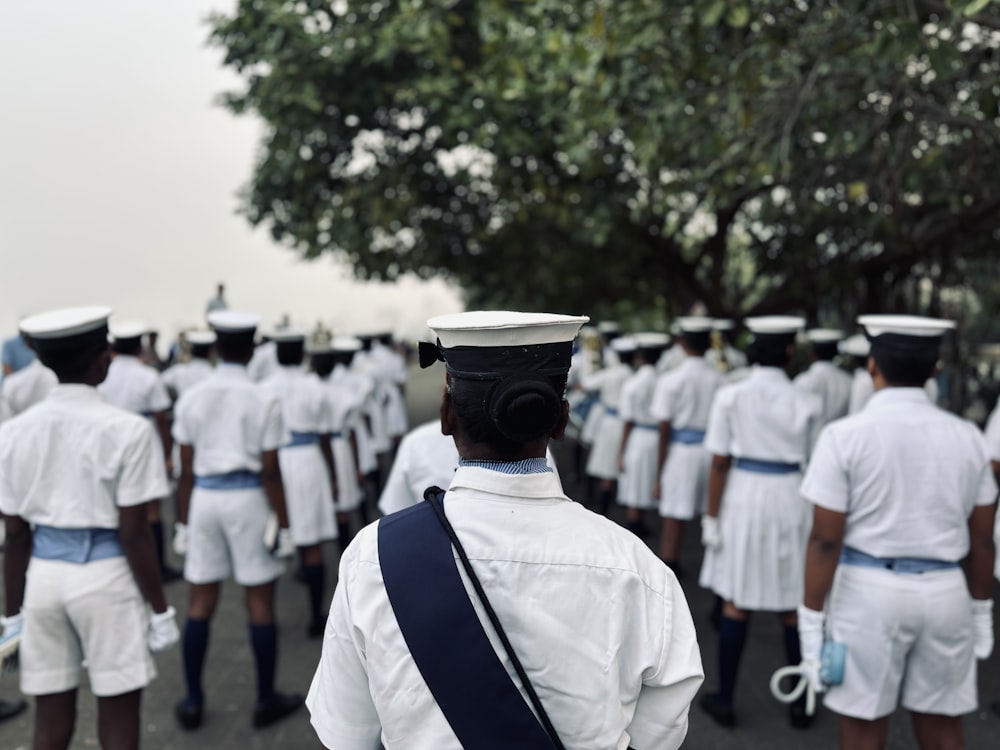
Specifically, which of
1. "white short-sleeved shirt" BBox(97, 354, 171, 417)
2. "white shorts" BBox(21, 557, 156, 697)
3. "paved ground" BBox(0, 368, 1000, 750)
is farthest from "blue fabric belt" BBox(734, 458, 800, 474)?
"white short-sleeved shirt" BBox(97, 354, 171, 417)

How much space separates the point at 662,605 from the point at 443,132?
9.81 meters

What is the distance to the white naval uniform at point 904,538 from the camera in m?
2.73

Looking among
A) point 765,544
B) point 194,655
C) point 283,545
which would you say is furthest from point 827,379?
point 194,655

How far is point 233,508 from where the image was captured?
159 inches

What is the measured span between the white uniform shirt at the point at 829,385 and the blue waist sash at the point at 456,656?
5.80 meters

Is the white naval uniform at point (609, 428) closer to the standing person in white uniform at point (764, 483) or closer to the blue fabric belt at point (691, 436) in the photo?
the blue fabric belt at point (691, 436)

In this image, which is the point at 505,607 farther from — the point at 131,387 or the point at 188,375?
the point at 188,375

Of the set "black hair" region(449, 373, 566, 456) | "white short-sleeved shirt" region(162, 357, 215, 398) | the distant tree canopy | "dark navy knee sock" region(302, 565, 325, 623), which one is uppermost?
the distant tree canopy

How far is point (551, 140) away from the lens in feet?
33.3

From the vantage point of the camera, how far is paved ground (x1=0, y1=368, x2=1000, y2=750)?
3.86 m

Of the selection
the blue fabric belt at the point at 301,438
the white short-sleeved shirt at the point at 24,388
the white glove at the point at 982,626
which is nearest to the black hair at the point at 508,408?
the white glove at the point at 982,626

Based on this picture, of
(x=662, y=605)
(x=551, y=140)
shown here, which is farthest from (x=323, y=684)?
(x=551, y=140)

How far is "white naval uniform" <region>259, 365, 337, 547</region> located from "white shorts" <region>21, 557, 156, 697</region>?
2.44m

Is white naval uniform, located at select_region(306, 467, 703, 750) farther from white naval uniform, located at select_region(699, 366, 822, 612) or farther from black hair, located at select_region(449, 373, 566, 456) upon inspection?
white naval uniform, located at select_region(699, 366, 822, 612)
